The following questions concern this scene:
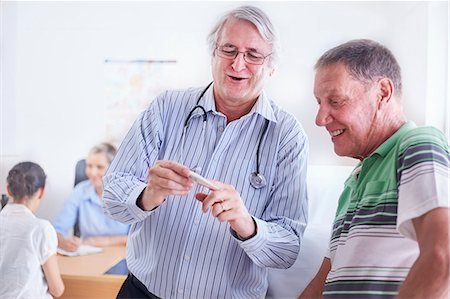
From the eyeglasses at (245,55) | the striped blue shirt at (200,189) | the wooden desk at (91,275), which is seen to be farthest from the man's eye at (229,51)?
the wooden desk at (91,275)

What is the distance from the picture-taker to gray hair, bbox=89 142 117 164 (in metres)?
1.07

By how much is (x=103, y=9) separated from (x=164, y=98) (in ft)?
0.85

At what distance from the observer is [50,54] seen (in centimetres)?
111

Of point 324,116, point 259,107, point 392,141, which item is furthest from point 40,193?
point 392,141

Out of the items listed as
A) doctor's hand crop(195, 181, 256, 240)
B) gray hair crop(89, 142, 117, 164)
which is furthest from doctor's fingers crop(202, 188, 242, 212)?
gray hair crop(89, 142, 117, 164)

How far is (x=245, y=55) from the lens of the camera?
0.91 meters

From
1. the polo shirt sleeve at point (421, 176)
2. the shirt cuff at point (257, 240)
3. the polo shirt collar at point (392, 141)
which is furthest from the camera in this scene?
the shirt cuff at point (257, 240)

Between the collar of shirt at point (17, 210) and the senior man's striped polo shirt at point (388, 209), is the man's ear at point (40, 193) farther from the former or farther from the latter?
the senior man's striped polo shirt at point (388, 209)

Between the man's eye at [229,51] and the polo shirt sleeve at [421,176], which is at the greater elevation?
the man's eye at [229,51]

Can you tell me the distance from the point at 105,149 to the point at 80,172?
0.07 metres

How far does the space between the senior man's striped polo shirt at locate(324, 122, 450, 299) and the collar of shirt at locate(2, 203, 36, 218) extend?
66 cm

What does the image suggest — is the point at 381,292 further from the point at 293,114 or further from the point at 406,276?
the point at 293,114

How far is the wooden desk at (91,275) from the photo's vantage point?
1.05 m

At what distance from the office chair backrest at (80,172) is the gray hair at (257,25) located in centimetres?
37
